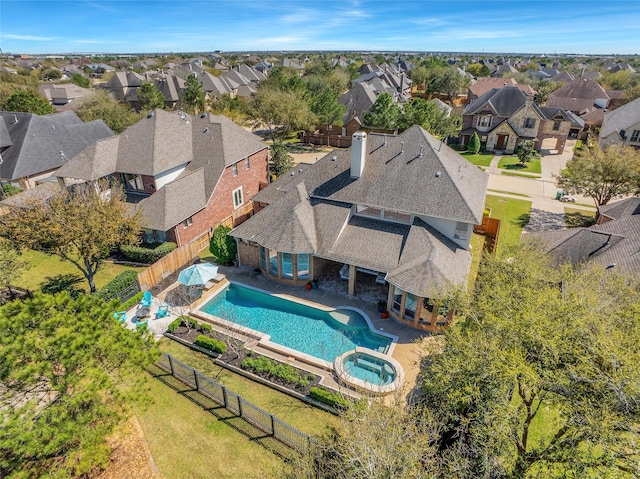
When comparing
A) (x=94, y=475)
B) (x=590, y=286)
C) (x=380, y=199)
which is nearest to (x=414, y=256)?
(x=380, y=199)

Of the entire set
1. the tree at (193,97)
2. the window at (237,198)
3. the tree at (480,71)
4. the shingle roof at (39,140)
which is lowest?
the window at (237,198)

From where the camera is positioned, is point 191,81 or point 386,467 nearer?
point 386,467

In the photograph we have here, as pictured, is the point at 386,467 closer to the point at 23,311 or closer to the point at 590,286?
the point at 590,286

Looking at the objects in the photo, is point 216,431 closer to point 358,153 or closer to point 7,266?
point 7,266

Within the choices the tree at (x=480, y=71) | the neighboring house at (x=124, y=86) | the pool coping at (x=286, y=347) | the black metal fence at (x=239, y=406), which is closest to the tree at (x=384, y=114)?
the pool coping at (x=286, y=347)

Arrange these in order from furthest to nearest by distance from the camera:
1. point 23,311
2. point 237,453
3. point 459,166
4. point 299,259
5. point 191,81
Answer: point 191,81
point 459,166
point 299,259
point 237,453
point 23,311

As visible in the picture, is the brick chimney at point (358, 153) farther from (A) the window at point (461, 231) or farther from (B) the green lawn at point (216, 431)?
(B) the green lawn at point (216, 431)

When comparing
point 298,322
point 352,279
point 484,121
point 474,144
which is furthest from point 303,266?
point 484,121
